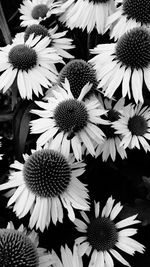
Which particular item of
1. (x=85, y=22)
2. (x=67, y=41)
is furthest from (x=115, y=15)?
(x=67, y=41)

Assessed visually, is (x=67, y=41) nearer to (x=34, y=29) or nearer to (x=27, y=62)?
(x=34, y=29)

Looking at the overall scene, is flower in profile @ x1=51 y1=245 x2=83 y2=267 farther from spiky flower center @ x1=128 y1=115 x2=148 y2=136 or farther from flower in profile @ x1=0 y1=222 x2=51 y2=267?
spiky flower center @ x1=128 y1=115 x2=148 y2=136

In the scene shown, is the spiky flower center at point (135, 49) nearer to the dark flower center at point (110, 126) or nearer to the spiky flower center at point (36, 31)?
the dark flower center at point (110, 126)

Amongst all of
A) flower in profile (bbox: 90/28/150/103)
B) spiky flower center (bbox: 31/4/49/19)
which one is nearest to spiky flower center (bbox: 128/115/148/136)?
flower in profile (bbox: 90/28/150/103)

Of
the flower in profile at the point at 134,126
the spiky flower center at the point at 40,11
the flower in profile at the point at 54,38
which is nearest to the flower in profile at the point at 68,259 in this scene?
the flower in profile at the point at 134,126

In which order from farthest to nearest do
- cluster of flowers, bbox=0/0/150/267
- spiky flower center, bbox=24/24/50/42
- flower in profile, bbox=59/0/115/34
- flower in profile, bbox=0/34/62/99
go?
spiky flower center, bbox=24/24/50/42, flower in profile, bbox=59/0/115/34, flower in profile, bbox=0/34/62/99, cluster of flowers, bbox=0/0/150/267

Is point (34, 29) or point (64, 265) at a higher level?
point (34, 29)
